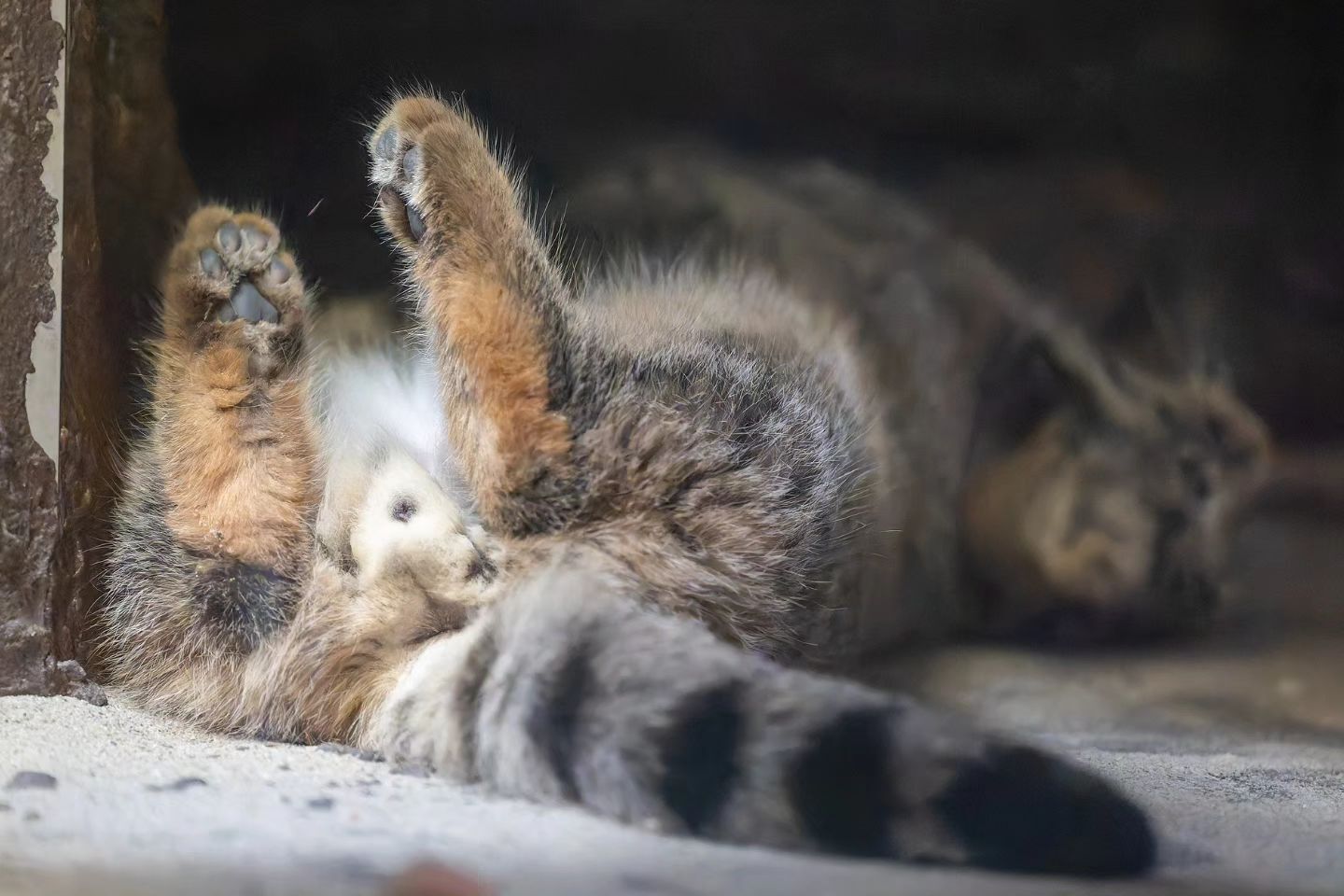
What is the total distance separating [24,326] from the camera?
2.40 metres

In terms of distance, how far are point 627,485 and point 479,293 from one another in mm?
481

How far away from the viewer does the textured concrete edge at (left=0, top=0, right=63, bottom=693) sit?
2.37 m

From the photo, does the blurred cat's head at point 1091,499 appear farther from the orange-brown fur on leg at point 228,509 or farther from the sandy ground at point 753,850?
the orange-brown fur on leg at point 228,509

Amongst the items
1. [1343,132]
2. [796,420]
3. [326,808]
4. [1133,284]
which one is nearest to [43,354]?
[326,808]

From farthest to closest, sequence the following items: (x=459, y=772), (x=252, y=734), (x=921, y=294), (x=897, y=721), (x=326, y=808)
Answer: (x=921, y=294), (x=252, y=734), (x=459, y=772), (x=326, y=808), (x=897, y=721)

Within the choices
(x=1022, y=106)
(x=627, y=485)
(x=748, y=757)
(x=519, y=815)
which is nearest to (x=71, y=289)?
(x=627, y=485)

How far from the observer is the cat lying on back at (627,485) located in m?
1.82

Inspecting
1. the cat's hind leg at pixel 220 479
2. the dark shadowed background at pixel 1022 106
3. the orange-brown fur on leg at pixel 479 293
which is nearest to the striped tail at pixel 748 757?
the orange-brown fur on leg at pixel 479 293

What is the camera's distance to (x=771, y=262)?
2.96 meters

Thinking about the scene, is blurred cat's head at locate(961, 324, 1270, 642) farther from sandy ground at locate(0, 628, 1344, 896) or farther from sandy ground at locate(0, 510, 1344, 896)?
sandy ground at locate(0, 628, 1344, 896)

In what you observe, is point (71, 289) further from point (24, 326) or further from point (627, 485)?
point (627, 485)

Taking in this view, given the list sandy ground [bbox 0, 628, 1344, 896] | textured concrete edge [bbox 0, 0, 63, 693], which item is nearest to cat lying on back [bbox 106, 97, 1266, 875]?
sandy ground [bbox 0, 628, 1344, 896]

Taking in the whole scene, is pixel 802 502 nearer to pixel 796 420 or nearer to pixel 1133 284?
pixel 796 420

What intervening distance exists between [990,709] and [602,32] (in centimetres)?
179
